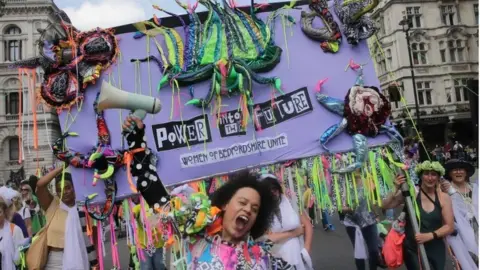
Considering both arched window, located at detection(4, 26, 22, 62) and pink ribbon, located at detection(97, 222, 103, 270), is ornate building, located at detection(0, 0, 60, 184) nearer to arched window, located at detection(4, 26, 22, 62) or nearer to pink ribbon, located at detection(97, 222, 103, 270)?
arched window, located at detection(4, 26, 22, 62)

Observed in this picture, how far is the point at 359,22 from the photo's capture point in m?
3.20

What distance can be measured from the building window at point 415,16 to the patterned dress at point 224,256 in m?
34.8

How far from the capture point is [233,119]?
3.07 m

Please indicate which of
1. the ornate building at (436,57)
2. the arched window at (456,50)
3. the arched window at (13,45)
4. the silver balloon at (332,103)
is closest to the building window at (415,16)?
the ornate building at (436,57)

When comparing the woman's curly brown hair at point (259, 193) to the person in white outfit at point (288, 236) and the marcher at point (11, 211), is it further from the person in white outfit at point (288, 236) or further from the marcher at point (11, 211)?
the marcher at point (11, 211)

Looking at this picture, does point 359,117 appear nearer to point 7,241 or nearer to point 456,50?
point 7,241

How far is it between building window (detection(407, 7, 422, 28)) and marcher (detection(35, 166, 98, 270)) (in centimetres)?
3404

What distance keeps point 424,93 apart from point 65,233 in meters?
33.1

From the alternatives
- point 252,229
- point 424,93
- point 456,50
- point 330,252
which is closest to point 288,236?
point 252,229

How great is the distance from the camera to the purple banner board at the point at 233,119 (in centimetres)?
296

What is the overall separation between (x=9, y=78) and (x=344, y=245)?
30427 millimetres

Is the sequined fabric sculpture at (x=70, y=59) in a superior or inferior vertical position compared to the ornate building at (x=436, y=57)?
inferior

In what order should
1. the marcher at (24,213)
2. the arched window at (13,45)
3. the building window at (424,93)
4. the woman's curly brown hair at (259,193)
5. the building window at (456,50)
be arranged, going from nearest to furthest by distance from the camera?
the woman's curly brown hair at (259,193)
the marcher at (24,213)
the building window at (424,93)
the arched window at (13,45)
the building window at (456,50)

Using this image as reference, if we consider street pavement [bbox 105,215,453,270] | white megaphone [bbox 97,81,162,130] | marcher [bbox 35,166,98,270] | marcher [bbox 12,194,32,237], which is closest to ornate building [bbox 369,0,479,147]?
street pavement [bbox 105,215,453,270]
